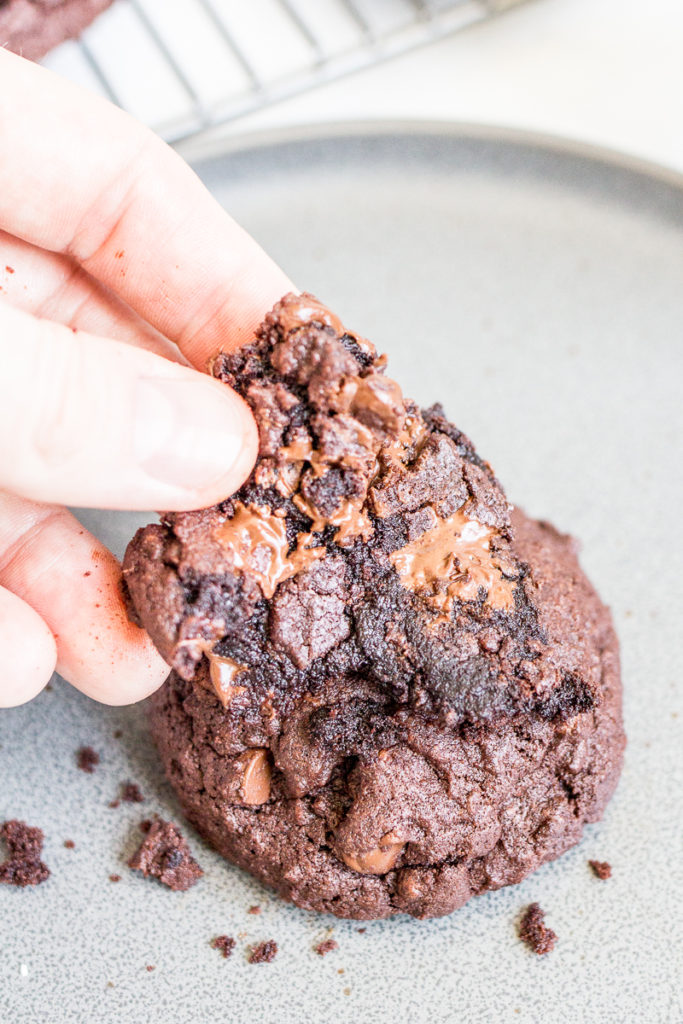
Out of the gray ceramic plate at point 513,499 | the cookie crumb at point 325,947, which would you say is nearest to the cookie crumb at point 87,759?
the gray ceramic plate at point 513,499

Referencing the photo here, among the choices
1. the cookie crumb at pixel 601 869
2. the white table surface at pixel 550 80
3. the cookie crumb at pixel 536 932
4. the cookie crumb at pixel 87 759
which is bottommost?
the cookie crumb at pixel 87 759

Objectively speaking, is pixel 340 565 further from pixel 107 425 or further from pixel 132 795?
pixel 132 795

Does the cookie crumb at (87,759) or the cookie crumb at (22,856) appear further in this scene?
the cookie crumb at (87,759)

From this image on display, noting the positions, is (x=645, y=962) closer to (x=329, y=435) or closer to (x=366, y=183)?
(x=329, y=435)

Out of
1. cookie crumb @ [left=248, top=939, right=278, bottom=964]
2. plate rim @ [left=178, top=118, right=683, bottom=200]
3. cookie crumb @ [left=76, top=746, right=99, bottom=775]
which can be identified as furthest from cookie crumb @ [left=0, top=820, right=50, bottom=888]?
plate rim @ [left=178, top=118, right=683, bottom=200]

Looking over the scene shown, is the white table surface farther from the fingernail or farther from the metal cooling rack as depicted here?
the fingernail

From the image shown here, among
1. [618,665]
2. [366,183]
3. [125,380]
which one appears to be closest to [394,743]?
[618,665]

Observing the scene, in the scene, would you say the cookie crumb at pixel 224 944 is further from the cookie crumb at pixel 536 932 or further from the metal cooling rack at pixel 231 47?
the metal cooling rack at pixel 231 47

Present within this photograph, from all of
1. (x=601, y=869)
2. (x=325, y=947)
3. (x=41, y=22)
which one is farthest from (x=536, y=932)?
(x=41, y=22)
